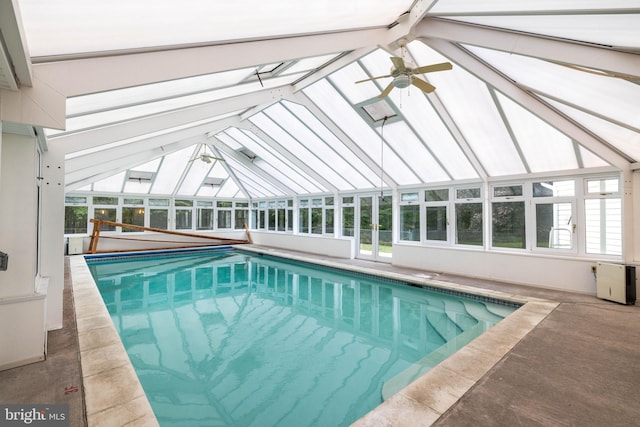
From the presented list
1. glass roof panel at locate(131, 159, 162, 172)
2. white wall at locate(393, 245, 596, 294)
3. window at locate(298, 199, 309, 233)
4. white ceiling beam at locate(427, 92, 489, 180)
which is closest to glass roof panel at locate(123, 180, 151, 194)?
glass roof panel at locate(131, 159, 162, 172)

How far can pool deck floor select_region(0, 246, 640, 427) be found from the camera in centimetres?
207

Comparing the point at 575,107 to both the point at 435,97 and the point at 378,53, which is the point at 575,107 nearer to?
the point at 435,97

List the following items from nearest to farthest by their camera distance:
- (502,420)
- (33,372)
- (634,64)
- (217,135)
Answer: (502,420)
(33,372)
(634,64)
(217,135)

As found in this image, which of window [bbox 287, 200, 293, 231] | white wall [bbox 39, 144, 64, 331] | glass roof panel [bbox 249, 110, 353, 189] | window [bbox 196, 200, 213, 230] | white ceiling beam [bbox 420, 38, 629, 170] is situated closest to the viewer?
white wall [bbox 39, 144, 64, 331]

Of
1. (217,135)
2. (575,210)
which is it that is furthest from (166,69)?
(217,135)

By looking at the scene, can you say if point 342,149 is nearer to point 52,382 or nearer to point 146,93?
point 146,93

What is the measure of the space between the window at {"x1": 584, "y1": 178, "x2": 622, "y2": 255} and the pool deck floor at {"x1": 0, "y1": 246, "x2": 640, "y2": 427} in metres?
2.32

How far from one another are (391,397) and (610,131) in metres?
5.22

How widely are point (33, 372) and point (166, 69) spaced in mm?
2988

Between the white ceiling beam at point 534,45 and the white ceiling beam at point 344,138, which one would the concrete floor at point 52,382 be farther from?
the white ceiling beam at point 344,138

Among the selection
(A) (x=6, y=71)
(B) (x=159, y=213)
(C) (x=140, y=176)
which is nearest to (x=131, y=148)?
(A) (x=6, y=71)

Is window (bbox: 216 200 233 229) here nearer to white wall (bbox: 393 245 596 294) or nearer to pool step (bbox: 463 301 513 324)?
white wall (bbox: 393 245 596 294)

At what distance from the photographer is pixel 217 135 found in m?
10.4

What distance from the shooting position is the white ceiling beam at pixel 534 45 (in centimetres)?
288
